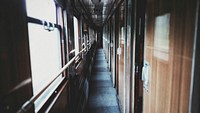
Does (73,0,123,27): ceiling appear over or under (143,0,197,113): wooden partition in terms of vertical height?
over

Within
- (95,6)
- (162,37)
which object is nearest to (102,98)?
(95,6)

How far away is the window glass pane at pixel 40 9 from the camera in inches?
53.4

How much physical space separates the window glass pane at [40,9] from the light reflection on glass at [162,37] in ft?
3.37

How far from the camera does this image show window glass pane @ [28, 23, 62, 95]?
4.64 feet

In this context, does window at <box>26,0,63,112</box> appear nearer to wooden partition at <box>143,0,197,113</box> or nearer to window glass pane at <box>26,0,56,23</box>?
window glass pane at <box>26,0,56,23</box>

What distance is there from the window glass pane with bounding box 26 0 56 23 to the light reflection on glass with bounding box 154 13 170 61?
1.03m

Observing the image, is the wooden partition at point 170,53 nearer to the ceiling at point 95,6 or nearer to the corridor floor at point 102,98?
the ceiling at point 95,6

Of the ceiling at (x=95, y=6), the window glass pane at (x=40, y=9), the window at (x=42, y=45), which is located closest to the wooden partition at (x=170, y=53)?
the window at (x=42, y=45)

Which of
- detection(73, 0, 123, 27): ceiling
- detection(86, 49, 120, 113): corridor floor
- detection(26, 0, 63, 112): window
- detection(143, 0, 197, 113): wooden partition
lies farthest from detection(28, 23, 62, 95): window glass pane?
detection(86, 49, 120, 113): corridor floor

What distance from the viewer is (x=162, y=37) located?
1.08 m

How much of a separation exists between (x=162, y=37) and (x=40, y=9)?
3.88ft

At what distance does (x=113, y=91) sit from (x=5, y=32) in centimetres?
387

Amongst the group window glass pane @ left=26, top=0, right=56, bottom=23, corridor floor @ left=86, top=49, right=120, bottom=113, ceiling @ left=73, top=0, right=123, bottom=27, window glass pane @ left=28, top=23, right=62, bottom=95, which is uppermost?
ceiling @ left=73, top=0, right=123, bottom=27

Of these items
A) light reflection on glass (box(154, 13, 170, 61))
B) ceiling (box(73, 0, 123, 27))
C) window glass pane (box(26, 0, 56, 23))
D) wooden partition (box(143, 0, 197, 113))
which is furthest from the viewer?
ceiling (box(73, 0, 123, 27))
